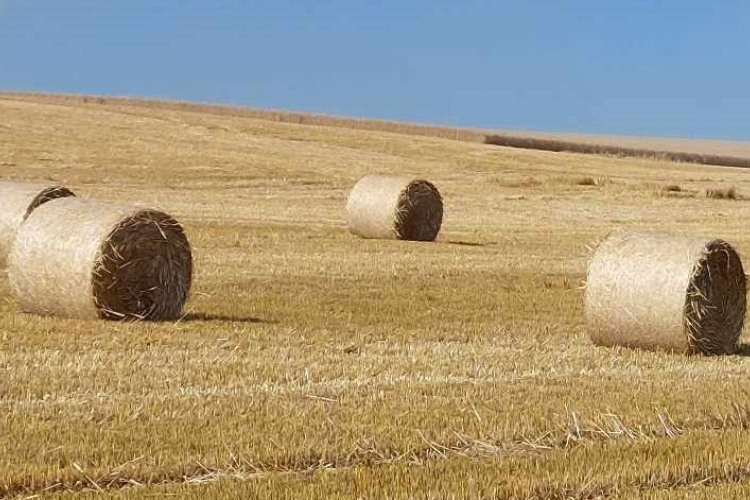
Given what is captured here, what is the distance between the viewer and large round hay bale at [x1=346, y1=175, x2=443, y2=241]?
2252 cm

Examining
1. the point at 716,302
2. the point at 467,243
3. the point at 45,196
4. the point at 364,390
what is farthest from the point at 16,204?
the point at 364,390

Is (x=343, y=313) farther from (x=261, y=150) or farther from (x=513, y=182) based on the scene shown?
(x=261, y=150)

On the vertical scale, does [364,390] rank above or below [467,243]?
above

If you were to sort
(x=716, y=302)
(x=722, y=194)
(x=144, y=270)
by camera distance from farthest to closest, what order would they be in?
(x=722, y=194), (x=144, y=270), (x=716, y=302)

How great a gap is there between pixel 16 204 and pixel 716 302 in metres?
8.91

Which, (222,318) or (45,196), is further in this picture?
(45,196)

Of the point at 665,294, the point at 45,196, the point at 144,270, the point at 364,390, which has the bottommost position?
the point at 364,390

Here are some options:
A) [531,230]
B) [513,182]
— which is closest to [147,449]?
[531,230]

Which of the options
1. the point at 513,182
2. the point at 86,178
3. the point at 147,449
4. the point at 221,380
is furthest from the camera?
the point at 513,182

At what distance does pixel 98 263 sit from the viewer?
12.1m

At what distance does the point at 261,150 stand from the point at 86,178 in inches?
385

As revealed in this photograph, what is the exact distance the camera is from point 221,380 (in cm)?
927

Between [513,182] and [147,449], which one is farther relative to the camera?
[513,182]

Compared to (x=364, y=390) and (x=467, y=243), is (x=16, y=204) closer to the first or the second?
(x=467, y=243)
